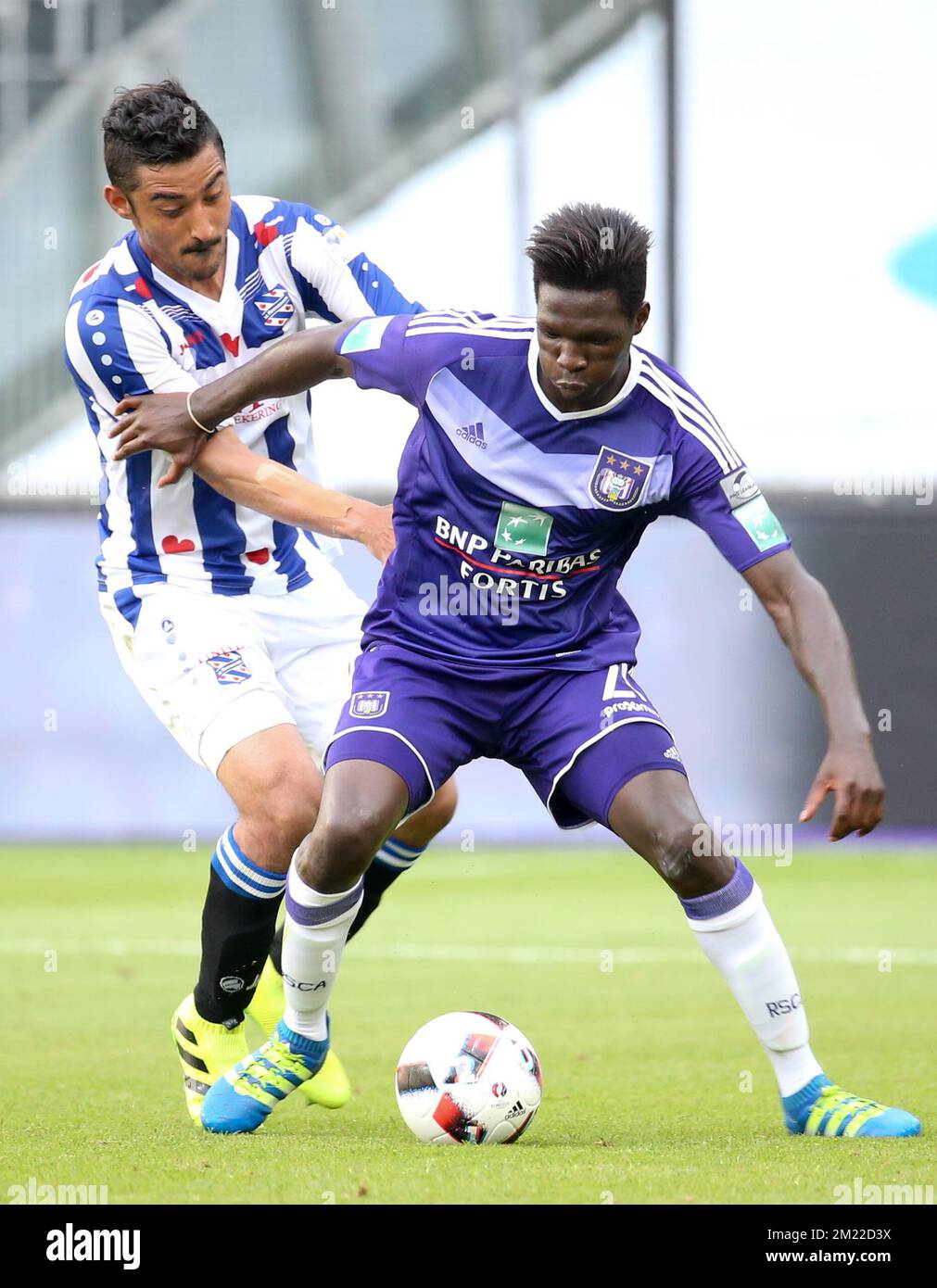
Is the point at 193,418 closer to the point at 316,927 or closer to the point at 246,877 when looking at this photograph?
the point at 246,877

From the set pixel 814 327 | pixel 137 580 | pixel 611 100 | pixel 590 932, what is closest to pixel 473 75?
pixel 611 100

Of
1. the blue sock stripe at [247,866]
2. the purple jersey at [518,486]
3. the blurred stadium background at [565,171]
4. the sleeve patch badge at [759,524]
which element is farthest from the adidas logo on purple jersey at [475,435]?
the blurred stadium background at [565,171]

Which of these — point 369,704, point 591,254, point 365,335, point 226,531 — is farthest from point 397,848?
point 591,254

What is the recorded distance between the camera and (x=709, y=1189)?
344cm

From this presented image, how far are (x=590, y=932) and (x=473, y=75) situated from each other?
7.67m

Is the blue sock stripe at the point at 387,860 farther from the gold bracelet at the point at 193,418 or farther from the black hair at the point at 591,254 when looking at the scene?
the black hair at the point at 591,254

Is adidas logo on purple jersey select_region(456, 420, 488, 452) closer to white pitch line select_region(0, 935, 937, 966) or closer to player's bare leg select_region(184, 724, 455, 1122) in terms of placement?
player's bare leg select_region(184, 724, 455, 1122)

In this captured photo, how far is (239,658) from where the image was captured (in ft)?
15.7

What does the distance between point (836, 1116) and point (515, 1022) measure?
2325 mm

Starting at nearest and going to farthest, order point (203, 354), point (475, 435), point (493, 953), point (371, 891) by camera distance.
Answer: point (475, 435), point (203, 354), point (371, 891), point (493, 953)

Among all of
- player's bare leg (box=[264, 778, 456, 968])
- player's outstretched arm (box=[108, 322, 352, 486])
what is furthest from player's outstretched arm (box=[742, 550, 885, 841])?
player's bare leg (box=[264, 778, 456, 968])

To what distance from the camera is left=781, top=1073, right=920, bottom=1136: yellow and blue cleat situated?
13.4 ft

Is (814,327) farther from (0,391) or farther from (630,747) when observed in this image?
(630,747)

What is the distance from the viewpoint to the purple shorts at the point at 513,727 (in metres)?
4.23
